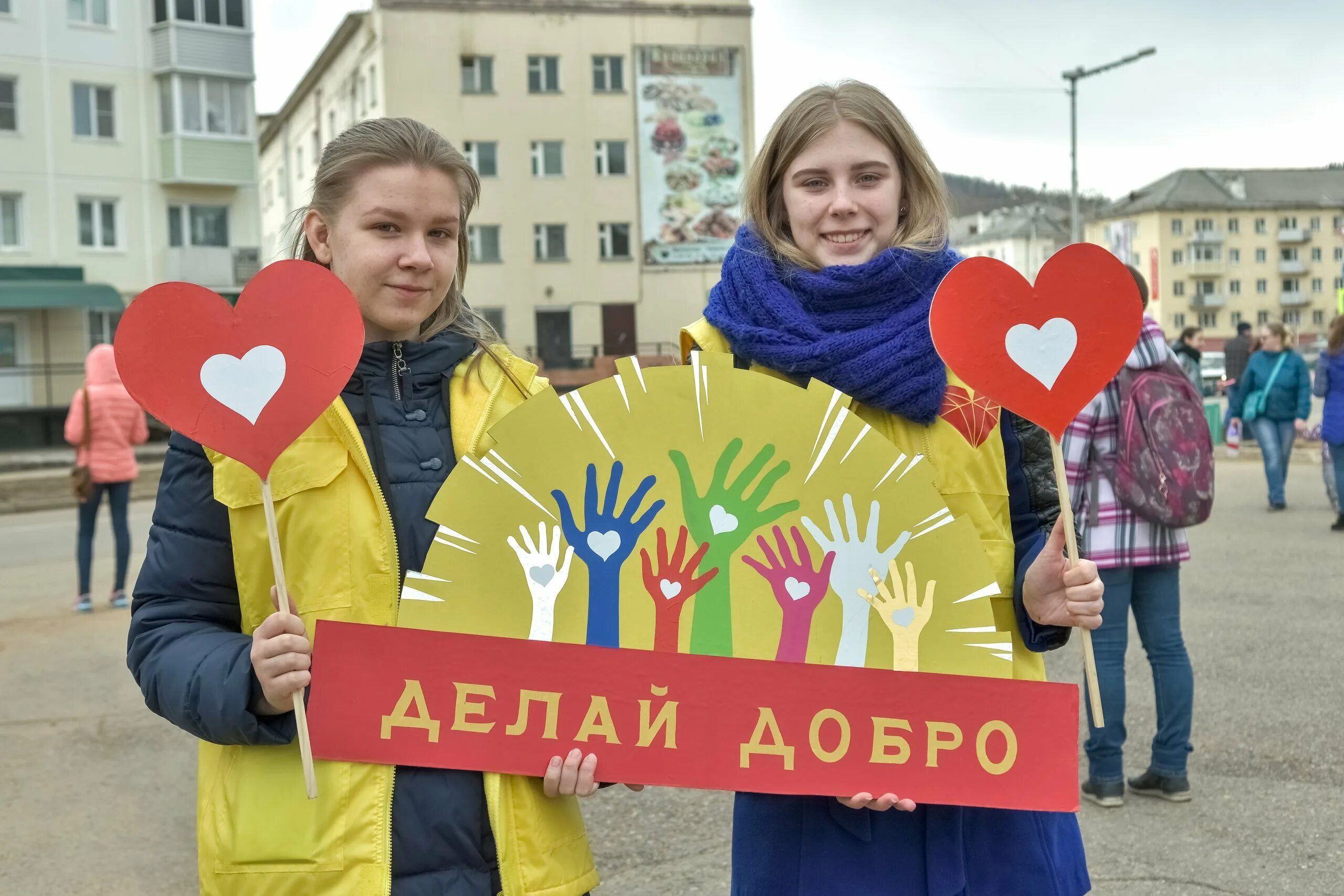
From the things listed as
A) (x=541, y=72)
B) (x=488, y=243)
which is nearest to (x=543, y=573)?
(x=488, y=243)

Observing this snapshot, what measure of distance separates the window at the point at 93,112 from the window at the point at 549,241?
16.1 metres

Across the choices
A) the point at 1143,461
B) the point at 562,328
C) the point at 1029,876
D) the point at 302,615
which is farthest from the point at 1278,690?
the point at 562,328

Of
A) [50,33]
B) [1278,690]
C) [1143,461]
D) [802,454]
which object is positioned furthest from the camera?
[50,33]

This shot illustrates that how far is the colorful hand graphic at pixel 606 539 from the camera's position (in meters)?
1.92

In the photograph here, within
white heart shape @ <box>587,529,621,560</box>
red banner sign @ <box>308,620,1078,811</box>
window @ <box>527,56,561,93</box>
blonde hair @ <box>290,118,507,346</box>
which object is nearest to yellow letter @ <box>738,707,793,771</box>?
red banner sign @ <box>308,620,1078,811</box>

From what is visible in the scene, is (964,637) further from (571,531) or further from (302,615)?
(302,615)

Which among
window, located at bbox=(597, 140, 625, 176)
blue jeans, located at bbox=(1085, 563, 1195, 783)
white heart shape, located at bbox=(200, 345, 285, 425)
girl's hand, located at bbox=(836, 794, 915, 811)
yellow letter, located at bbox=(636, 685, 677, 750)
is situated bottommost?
blue jeans, located at bbox=(1085, 563, 1195, 783)

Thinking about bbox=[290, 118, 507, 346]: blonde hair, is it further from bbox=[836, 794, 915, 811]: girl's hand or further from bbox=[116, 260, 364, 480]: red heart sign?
bbox=[836, 794, 915, 811]: girl's hand

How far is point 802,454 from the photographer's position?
1973 mm

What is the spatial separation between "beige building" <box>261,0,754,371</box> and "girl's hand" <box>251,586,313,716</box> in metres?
43.0

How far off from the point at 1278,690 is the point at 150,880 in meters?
4.86

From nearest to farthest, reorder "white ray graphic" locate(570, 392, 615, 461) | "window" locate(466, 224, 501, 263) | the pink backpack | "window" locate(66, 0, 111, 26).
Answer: "white ray graphic" locate(570, 392, 615, 461)
the pink backpack
"window" locate(66, 0, 111, 26)
"window" locate(466, 224, 501, 263)

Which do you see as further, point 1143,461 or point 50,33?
point 50,33

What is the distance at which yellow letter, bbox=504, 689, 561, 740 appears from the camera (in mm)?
1880
